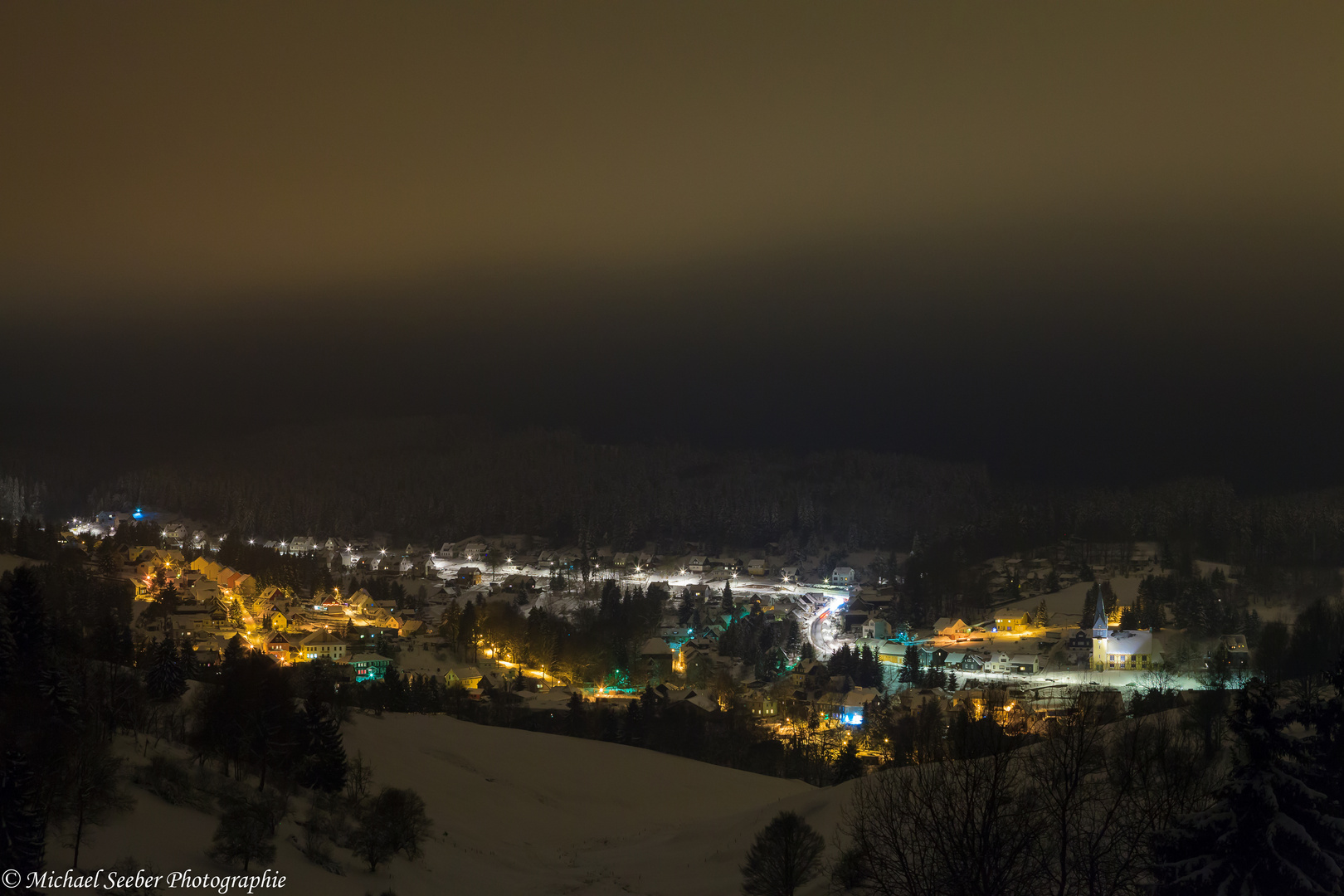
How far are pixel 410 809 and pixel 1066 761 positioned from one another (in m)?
10.5

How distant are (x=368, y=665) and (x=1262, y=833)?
34.6m

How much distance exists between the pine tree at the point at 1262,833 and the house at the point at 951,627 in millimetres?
39408

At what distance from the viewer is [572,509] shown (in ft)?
303

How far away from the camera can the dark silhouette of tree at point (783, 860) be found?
1132cm

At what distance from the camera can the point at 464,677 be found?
3528cm

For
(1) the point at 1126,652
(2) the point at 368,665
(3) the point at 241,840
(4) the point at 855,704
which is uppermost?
(3) the point at 241,840

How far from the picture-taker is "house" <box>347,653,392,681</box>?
35031mm

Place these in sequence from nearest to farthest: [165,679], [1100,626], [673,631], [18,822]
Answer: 1. [18,822]
2. [165,679]
3. [1100,626]
4. [673,631]

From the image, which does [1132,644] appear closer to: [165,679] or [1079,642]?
[1079,642]

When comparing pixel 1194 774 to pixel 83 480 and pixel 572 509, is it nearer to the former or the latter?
pixel 572 509

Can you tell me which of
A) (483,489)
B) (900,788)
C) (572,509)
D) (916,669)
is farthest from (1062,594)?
(483,489)

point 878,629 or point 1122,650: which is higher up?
point 1122,650

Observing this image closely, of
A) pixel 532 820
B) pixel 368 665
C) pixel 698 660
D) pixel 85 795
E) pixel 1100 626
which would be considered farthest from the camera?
pixel 698 660

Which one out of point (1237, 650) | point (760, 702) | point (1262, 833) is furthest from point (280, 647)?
point (1262, 833)
